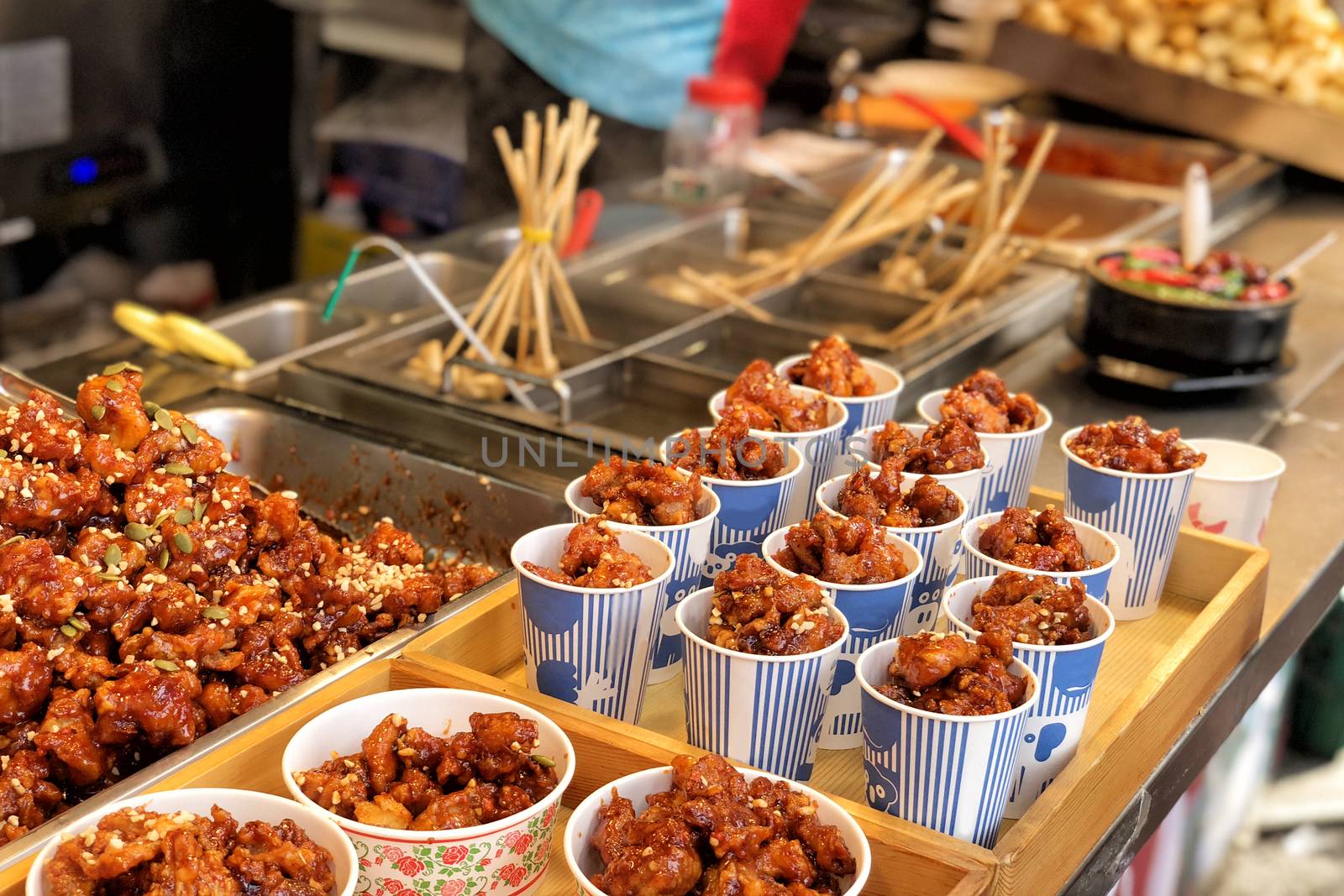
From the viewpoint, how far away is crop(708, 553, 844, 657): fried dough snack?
60.2 inches

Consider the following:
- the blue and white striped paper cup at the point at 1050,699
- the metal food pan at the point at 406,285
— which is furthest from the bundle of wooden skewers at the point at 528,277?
the blue and white striped paper cup at the point at 1050,699

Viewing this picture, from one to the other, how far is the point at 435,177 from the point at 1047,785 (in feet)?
14.6

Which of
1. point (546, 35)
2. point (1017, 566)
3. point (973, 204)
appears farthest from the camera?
point (546, 35)

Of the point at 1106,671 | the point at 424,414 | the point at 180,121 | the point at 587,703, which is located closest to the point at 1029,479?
the point at 1106,671

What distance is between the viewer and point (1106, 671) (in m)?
1.92

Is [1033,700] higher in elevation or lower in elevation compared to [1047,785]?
higher

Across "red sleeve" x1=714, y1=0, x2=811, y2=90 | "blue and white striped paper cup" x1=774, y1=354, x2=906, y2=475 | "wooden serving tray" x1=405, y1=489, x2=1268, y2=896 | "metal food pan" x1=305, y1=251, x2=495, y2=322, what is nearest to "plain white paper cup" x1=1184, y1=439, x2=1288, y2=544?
"wooden serving tray" x1=405, y1=489, x2=1268, y2=896

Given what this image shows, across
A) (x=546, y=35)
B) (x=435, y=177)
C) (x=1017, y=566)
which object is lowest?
(x=435, y=177)

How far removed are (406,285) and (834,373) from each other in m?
1.46

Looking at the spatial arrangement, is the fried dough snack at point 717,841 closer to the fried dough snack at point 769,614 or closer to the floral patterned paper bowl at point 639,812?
the floral patterned paper bowl at point 639,812

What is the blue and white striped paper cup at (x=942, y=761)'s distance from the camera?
1.44 m

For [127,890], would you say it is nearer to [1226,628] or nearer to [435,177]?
[1226,628]

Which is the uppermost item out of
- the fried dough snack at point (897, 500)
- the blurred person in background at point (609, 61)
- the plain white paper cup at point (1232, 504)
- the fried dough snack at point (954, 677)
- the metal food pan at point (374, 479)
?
the blurred person in background at point (609, 61)

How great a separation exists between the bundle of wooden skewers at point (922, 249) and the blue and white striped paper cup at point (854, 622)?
142cm
